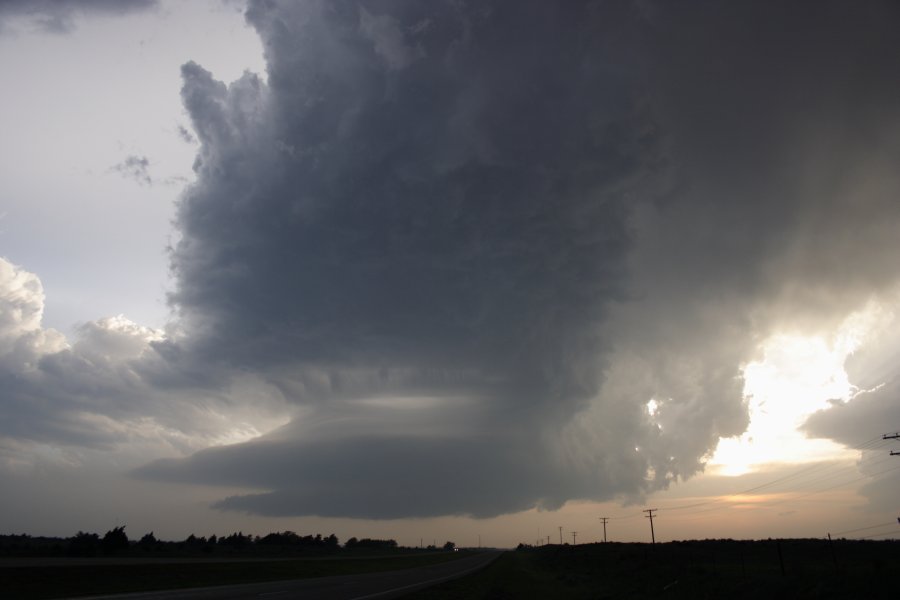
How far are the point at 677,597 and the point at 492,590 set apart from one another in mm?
14652

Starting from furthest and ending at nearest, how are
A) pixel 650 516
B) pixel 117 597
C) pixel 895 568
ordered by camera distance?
pixel 650 516
pixel 117 597
pixel 895 568

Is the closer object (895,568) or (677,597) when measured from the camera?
(895,568)

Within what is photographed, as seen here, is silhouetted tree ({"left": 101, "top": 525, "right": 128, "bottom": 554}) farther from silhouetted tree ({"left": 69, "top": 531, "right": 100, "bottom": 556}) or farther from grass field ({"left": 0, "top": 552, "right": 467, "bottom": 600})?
grass field ({"left": 0, "top": 552, "right": 467, "bottom": 600})

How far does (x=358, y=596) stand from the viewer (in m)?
31.7

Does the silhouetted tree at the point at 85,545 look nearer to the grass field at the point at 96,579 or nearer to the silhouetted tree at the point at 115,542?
the silhouetted tree at the point at 115,542

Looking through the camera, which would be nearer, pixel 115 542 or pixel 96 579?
pixel 96 579

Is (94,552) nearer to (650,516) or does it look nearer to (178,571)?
(178,571)

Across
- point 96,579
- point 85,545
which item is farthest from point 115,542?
point 96,579

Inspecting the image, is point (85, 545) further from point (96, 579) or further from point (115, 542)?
point (96, 579)

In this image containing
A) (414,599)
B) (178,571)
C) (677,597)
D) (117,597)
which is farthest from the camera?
(178,571)

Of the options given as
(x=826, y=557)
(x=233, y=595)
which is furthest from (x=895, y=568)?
(x=826, y=557)

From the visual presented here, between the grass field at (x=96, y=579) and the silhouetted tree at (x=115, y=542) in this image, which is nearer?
the grass field at (x=96, y=579)

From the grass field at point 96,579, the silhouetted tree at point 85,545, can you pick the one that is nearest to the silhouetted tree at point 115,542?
the silhouetted tree at point 85,545

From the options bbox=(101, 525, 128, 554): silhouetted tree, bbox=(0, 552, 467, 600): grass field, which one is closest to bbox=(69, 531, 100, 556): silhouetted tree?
bbox=(101, 525, 128, 554): silhouetted tree
